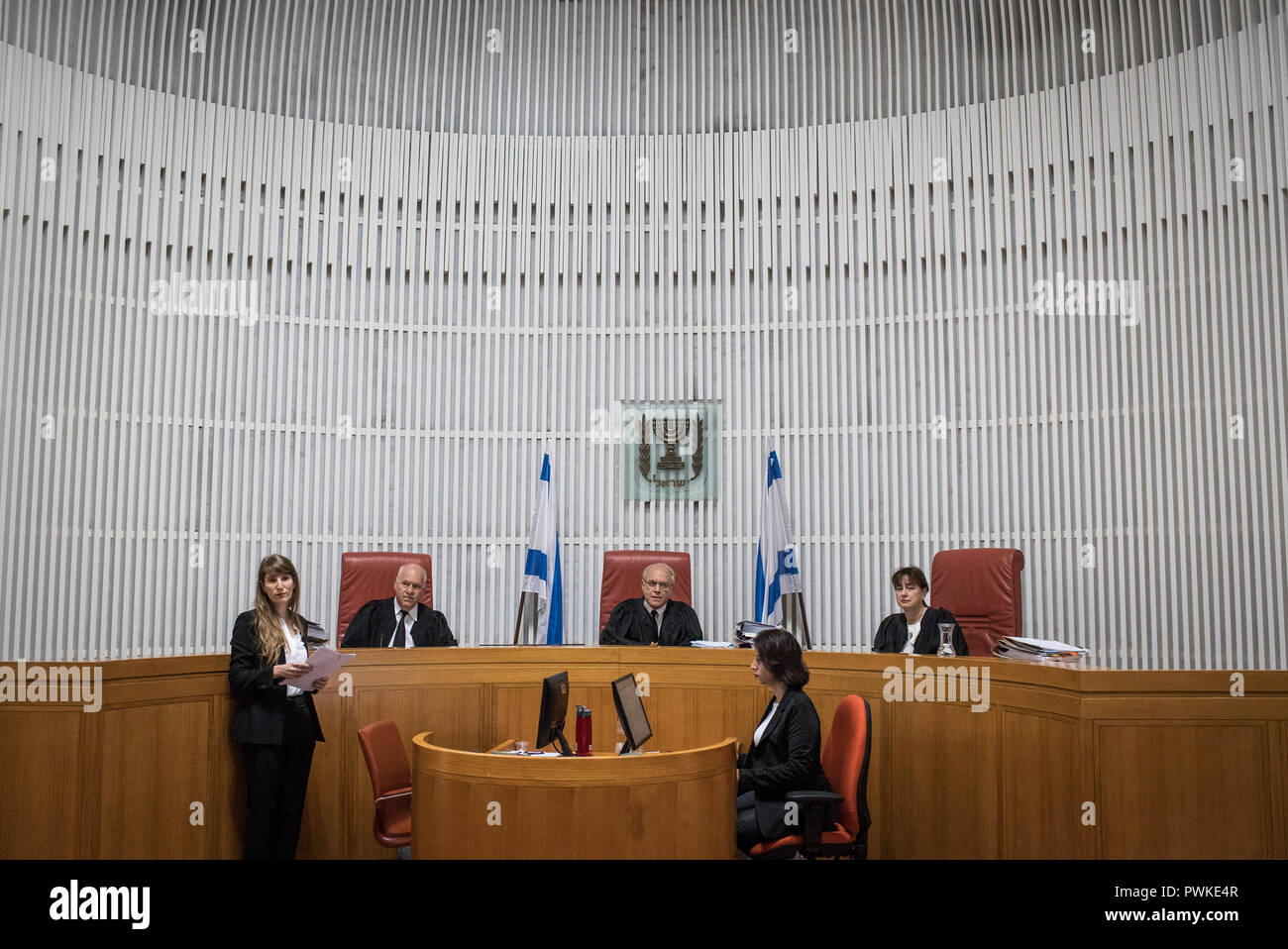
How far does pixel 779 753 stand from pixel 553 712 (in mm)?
946

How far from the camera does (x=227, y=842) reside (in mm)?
4570

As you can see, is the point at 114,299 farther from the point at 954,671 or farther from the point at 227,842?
the point at 954,671

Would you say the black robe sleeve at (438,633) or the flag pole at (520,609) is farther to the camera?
the flag pole at (520,609)

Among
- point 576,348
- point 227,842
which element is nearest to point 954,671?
point 227,842

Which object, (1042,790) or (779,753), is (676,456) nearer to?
(779,753)

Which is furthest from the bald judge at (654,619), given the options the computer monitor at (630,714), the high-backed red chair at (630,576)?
the computer monitor at (630,714)

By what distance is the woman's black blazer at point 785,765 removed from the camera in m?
4.17

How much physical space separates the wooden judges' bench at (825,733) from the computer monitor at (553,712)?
1.15 metres

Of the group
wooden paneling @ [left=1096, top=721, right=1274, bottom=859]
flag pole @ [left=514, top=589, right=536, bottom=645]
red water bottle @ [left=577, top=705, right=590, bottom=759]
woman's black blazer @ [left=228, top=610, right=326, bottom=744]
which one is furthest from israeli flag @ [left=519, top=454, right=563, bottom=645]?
wooden paneling @ [left=1096, top=721, right=1274, bottom=859]

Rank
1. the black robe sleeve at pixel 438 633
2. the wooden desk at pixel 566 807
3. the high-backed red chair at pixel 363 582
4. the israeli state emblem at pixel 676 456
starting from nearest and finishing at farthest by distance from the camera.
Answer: the wooden desk at pixel 566 807 < the black robe sleeve at pixel 438 633 < the high-backed red chair at pixel 363 582 < the israeli state emblem at pixel 676 456

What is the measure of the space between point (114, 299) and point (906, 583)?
18.5 ft

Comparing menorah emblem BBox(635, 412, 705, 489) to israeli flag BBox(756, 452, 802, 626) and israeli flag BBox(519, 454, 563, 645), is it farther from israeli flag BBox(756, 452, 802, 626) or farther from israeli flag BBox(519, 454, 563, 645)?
israeli flag BBox(519, 454, 563, 645)

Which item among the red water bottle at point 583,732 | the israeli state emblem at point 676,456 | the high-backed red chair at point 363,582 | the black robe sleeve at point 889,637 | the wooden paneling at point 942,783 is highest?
the israeli state emblem at point 676,456

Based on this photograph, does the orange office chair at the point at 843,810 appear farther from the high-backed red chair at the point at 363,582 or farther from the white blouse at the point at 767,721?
the high-backed red chair at the point at 363,582
